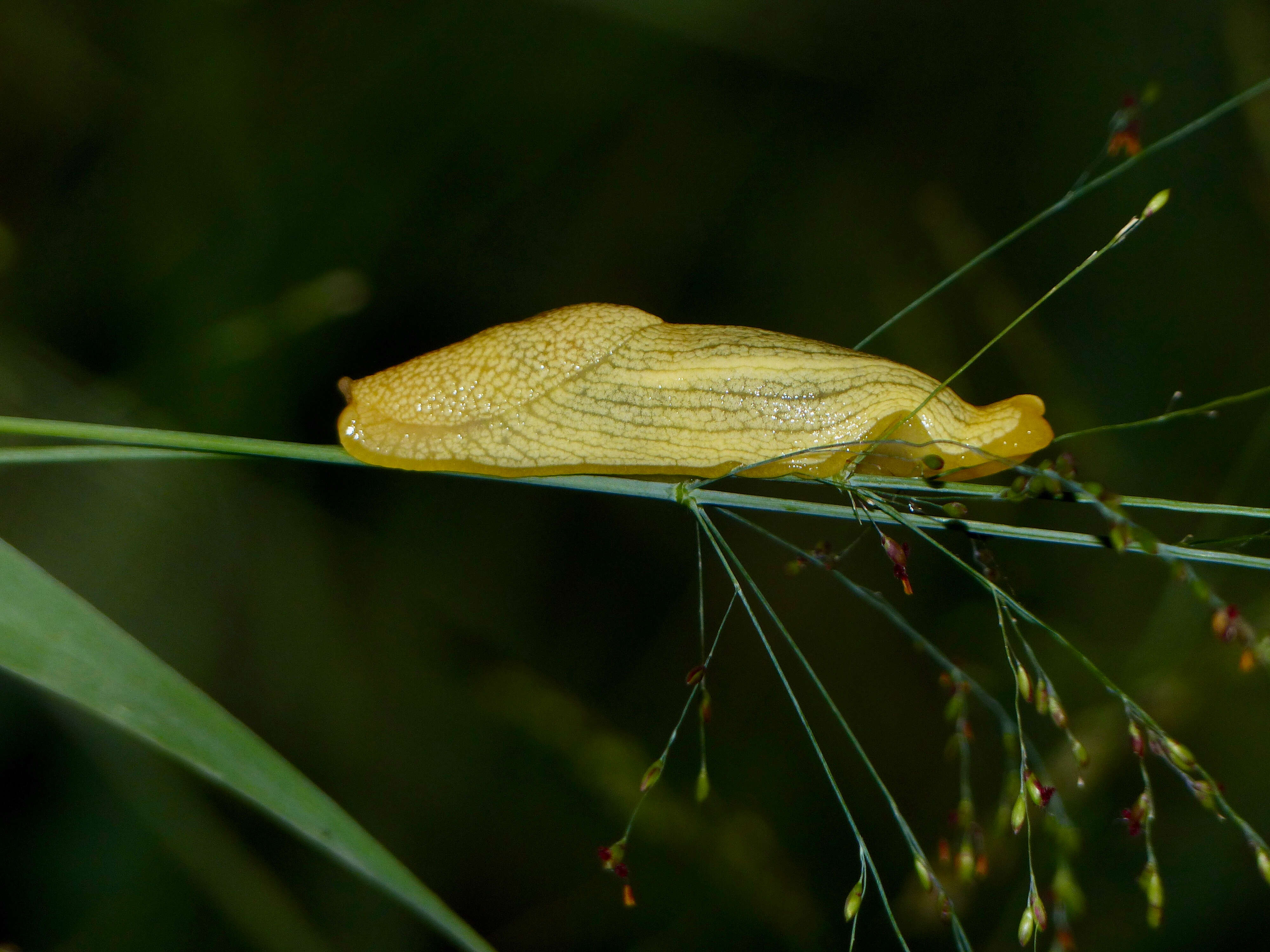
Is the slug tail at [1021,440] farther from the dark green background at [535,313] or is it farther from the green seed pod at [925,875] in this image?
the dark green background at [535,313]

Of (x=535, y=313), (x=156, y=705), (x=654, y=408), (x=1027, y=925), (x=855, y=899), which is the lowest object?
(x=1027, y=925)

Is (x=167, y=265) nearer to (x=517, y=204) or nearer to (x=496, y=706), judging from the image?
(x=517, y=204)

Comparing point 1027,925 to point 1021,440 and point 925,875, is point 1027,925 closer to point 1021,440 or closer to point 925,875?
point 925,875

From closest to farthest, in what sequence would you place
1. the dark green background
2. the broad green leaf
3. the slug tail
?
1. the broad green leaf
2. the slug tail
3. the dark green background

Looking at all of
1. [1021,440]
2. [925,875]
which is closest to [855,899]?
[925,875]

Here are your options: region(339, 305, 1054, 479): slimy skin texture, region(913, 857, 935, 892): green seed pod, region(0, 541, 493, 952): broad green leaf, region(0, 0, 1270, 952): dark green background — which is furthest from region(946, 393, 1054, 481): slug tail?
region(0, 0, 1270, 952): dark green background

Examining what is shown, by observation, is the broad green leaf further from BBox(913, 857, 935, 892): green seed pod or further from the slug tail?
the slug tail
